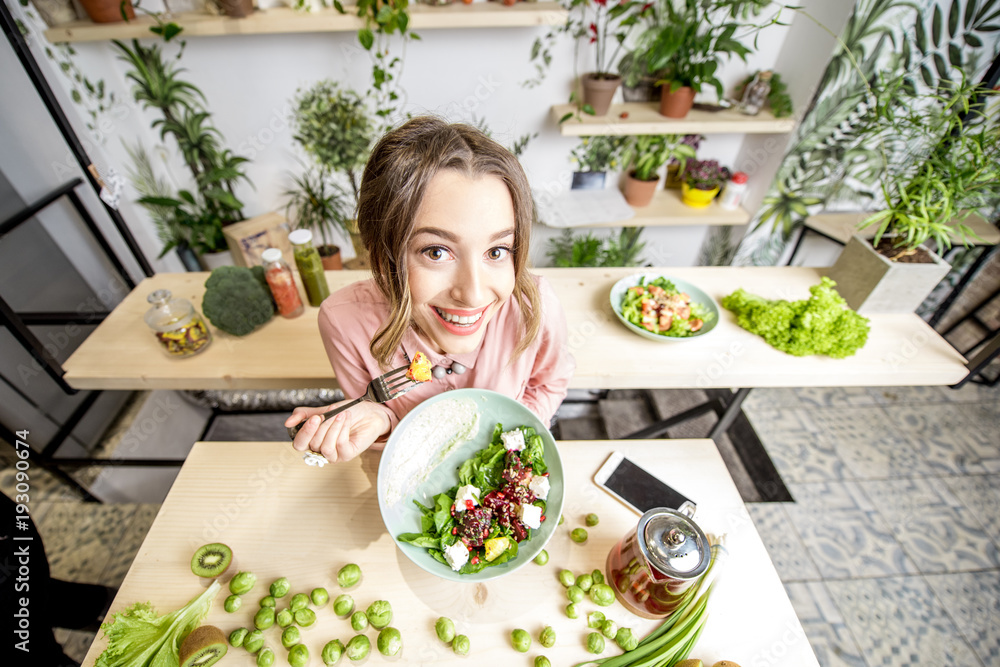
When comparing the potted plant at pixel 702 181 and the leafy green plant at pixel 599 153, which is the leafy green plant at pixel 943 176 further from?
the leafy green plant at pixel 599 153

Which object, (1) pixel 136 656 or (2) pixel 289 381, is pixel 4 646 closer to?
(1) pixel 136 656

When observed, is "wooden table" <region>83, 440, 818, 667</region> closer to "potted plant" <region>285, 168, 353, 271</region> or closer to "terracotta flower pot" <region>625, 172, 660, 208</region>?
"potted plant" <region>285, 168, 353, 271</region>

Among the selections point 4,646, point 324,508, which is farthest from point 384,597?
point 4,646

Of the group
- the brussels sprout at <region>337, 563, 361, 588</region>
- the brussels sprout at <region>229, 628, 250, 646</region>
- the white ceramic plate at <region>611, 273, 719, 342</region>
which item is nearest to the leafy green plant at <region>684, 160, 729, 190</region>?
the white ceramic plate at <region>611, 273, 719, 342</region>

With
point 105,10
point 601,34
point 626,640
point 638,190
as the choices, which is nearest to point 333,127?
point 105,10

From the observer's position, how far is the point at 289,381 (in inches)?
57.1

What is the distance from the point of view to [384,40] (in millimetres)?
2275

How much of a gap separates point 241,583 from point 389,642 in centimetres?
35

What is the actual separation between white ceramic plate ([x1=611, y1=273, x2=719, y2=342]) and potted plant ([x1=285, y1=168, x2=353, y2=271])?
1.68 m

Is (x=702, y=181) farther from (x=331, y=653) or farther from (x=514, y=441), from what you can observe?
(x=331, y=653)

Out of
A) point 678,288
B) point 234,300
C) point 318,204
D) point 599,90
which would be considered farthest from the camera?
point 318,204

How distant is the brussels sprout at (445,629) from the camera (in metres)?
0.90

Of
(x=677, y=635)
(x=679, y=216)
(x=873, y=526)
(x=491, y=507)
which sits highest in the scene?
(x=491, y=507)

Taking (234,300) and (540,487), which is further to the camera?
(234,300)
